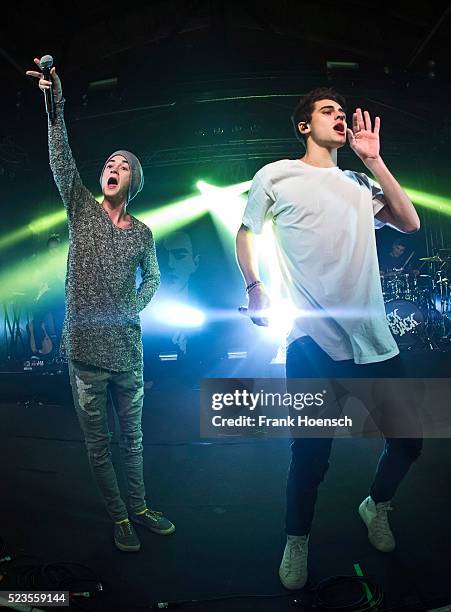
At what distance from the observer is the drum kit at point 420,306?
3.97 metres

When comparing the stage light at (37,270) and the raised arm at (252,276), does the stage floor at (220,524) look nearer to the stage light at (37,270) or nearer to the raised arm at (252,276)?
the raised arm at (252,276)

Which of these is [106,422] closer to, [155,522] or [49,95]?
[155,522]

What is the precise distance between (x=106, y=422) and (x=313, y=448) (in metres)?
0.71

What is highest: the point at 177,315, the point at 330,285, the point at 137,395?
the point at 330,285

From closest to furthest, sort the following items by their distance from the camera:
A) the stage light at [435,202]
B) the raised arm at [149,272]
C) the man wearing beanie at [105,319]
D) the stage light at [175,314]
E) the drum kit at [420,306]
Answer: the man wearing beanie at [105,319]
the raised arm at [149,272]
the stage light at [435,202]
the stage light at [175,314]
the drum kit at [420,306]

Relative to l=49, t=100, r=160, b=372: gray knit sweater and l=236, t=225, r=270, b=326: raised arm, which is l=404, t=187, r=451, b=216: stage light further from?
l=49, t=100, r=160, b=372: gray knit sweater

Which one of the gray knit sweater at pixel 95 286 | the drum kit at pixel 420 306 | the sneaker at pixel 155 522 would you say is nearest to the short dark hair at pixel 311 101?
the gray knit sweater at pixel 95 286

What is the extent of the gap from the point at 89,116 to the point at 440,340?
3.52m

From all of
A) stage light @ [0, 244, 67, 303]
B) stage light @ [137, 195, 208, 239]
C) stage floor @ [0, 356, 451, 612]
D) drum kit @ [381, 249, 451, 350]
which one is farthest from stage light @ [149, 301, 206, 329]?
drum kit @ [381, 249, 451, 350]

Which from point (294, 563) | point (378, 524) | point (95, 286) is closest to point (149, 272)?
point (95, 286)

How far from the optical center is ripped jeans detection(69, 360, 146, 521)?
146 cm

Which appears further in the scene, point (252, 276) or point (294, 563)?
point (252, 276)

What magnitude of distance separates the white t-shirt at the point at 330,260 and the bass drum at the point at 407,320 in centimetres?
288

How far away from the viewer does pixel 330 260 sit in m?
1.38
